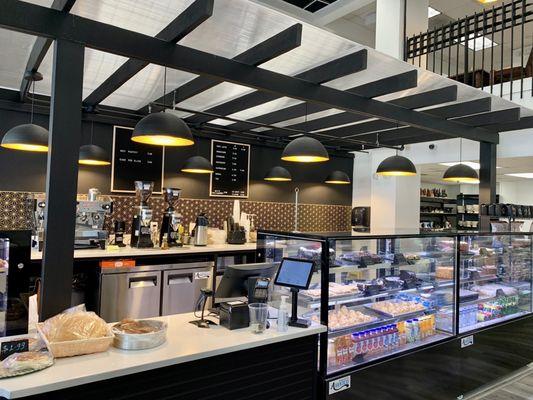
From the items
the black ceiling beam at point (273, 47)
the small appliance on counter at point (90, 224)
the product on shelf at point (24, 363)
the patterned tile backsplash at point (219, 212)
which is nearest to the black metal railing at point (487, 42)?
the black ceiling beam at point (273, 47)

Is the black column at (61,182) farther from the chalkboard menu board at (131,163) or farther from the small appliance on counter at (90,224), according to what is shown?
the chalkboard menu board at (131,163)

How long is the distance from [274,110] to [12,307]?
394 centimetres

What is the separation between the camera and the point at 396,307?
11.2 ft

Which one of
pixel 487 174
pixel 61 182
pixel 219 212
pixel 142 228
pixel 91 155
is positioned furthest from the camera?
pixel 219 212

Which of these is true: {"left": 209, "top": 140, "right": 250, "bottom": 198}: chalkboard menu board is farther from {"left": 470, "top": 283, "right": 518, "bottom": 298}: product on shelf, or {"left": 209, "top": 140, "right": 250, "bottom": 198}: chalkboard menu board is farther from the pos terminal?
the pos terminal

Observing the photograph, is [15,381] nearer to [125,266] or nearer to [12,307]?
[12,307]

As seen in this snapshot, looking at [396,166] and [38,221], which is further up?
[396,166]

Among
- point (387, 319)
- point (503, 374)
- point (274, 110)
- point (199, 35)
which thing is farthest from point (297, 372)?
point (274, 110)

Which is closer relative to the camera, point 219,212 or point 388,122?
point 388,122

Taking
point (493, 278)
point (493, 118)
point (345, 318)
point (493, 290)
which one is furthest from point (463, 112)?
point (345, 318)

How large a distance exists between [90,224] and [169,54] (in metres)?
2.45

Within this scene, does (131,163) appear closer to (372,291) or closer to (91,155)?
(91,155)

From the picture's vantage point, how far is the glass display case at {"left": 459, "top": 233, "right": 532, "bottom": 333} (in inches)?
151

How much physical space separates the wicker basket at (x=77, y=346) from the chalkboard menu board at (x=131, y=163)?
3.96m
